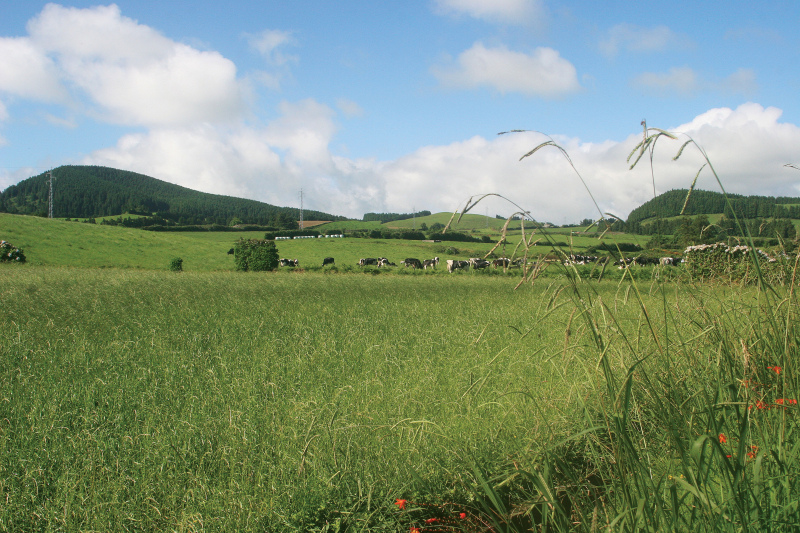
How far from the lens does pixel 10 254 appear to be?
3059 centimetres

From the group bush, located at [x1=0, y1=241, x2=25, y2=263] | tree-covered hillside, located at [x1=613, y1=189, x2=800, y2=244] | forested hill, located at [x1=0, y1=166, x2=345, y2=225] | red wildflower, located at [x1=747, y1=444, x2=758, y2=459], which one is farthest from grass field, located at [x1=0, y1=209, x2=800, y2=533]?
forested hill, located at [x1=0, y1=166, x2=345, y2=225]

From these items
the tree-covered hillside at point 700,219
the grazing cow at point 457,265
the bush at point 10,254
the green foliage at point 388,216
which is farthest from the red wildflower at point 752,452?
the green foliage at point 388,216

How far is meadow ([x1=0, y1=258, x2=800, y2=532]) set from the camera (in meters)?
1.76

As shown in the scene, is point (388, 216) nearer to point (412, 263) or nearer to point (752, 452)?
point (412, 263)

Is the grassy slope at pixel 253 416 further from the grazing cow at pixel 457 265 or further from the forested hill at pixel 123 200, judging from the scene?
the forested hill at pixel 123 200

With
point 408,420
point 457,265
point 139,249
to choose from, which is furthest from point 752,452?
point 139,249

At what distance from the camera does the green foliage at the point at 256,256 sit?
3412 cm

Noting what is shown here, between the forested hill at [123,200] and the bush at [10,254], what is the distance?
73.7m

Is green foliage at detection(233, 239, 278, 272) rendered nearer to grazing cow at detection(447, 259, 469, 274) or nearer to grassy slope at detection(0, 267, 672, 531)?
grazing cow at detection(447, 259, 469, 274)

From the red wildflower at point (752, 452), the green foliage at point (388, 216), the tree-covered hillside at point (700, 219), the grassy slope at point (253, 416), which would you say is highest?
the green foliage at point (388, 216)

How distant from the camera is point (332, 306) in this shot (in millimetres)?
11422

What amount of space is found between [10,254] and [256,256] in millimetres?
16177

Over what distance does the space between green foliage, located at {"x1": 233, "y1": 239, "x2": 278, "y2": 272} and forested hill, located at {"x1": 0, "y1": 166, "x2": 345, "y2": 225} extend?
70584 mm

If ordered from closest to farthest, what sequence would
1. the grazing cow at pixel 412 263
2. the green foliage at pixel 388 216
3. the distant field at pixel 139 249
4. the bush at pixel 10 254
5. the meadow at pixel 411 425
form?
1. the meadow at pixel 411 425
2. the bush at pixel 10 254
3. the distant field at pixel 139 249
4. the grazing cow at pixel 412 263
5. the green foliage at pixel 388 216
